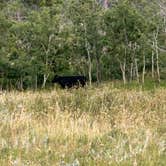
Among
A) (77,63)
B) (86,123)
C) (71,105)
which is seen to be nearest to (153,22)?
(77,63)

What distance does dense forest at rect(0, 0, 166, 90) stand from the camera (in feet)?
153

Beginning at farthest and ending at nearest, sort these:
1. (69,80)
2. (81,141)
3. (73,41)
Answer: (73,41), (69,80), (81,141)

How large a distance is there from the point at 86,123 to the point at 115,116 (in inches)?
53.0

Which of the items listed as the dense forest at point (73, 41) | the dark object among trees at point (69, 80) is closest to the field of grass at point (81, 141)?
the dark object among trees at point (69, 80)

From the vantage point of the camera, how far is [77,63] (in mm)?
50469

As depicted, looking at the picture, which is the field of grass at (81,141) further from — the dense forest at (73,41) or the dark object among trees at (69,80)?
the dense forest at (73,41)

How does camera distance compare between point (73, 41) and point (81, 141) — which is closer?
point (81, 141)

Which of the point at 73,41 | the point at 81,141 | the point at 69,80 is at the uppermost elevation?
the point at 73,41

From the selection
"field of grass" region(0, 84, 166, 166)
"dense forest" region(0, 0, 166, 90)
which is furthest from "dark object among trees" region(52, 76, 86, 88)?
"field of grass" region(0, 84, 166, 166)

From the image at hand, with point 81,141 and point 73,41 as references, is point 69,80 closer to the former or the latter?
point 73,41

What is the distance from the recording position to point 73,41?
159 feet

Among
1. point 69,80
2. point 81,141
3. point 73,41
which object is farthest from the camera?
point 73,41

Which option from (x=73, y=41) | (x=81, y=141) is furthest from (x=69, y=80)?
(x=81, y=141)

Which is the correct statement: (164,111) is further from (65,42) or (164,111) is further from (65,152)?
(65,42)
